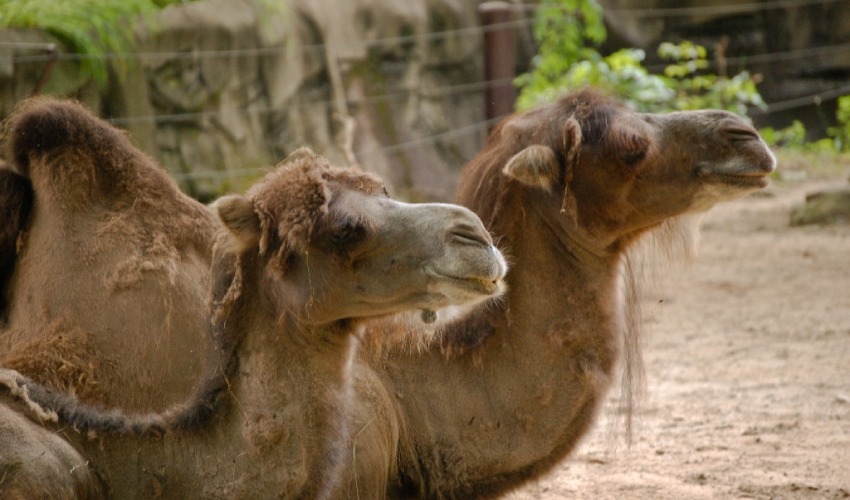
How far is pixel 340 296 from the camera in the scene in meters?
3.62

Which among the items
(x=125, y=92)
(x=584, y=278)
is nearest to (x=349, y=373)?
(x=584, y=278)

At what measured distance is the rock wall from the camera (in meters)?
9.69

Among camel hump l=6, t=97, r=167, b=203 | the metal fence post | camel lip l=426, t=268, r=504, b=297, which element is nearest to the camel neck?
camel lip l=426, t=268, r=504, b=297

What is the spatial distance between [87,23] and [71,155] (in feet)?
17.8

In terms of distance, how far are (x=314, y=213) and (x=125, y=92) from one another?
645 cm

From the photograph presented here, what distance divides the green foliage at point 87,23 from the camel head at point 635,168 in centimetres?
535

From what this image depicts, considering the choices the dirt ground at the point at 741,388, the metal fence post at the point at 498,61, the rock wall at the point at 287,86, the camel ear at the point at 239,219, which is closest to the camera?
the camel ear at the point at 239,219

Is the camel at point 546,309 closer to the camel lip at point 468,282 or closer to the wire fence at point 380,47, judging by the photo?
the camel lip at point 468,282

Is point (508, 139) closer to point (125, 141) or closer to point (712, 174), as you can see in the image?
point (712, 174)

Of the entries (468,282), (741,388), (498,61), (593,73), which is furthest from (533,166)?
(593,73)

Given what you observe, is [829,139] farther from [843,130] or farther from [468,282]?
[468,282]

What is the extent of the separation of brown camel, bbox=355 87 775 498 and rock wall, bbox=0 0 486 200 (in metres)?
3.86

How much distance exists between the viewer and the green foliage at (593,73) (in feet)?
44.1

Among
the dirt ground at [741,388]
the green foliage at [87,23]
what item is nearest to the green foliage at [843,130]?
the dirt ground at [741,388]
